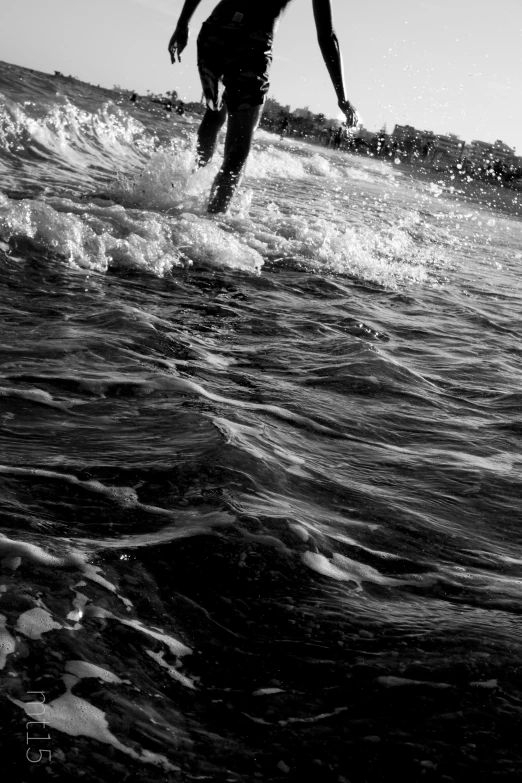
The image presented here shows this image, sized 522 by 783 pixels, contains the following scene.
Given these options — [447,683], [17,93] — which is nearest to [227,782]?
[447,683]

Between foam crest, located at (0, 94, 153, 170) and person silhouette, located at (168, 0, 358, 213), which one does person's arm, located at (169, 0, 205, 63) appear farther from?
foam crest, located at (0, 94, 153, 170)

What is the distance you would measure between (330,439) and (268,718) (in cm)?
135

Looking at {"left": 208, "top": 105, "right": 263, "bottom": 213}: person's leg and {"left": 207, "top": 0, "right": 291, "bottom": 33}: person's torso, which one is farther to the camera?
{"left": 208, "top": 105, "right": 263, "bottom": 213}: person's leg

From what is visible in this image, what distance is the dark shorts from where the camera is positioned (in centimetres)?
530

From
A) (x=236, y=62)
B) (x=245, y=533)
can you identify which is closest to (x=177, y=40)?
(x=236, y=62)

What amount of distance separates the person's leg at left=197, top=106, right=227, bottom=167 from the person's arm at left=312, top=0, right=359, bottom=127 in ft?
3.14

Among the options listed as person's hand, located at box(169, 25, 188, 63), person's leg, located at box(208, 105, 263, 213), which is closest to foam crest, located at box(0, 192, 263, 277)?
person's leg, located at box(208, 105, 263, 213)

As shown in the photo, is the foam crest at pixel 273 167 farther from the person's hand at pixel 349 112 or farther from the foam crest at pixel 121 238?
the foam crest at pixel 121 238

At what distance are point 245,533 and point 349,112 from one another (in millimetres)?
4568

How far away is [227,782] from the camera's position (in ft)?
3.47

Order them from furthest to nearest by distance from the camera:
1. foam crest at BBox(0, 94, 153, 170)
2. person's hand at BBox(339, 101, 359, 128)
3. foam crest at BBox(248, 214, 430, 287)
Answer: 1. foam crest at BBox(0, 94, 153, 170)
2. foam crest at BBox(248, 214, 430, 287)
3. person's hand at BBox(339, 101, 359, 128)

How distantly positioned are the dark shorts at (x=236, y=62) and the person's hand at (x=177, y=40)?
546mm

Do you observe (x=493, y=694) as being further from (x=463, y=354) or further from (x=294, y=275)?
(x=294, y=275)

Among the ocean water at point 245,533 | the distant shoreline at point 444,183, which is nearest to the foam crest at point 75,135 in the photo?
the distant shoreline at point 444,183
